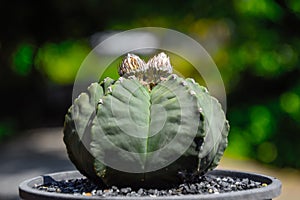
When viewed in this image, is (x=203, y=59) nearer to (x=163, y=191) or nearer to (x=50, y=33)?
(x=50, y=33)

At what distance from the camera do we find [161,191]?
2.27m

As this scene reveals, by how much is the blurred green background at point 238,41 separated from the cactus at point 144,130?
575cm

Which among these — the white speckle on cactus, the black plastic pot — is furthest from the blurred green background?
the black plastic pot

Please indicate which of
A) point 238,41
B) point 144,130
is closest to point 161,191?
point 144,130

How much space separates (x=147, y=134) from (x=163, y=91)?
0.58 ft

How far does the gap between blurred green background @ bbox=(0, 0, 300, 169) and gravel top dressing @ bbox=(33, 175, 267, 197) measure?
219 inches

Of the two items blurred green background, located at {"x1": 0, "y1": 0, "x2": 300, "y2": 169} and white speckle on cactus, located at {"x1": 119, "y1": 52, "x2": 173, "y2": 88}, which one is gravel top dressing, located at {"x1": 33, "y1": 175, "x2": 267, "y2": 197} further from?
blurred green background, located at {"x1": 0, "y1": 0, "x2": 300, "y2": 169}

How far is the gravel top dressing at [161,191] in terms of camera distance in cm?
224

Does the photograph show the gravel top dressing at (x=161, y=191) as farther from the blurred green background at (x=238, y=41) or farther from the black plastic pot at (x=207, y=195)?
the blurred green background at (x=238, y=41)

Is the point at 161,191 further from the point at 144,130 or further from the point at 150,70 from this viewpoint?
the point at 150,70

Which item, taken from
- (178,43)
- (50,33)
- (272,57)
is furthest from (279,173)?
(50,33)

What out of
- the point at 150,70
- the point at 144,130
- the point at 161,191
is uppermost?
the point at 150,70

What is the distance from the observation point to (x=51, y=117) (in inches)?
501

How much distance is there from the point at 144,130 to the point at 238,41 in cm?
690
